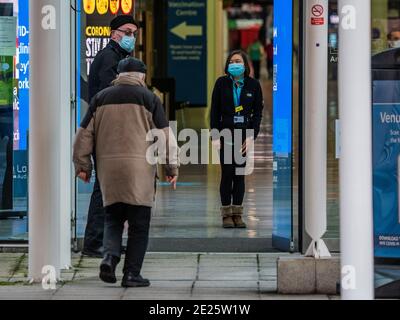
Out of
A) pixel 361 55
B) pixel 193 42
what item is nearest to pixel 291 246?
pixel 361 55

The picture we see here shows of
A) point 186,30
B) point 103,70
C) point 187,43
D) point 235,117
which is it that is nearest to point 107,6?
point 103,70

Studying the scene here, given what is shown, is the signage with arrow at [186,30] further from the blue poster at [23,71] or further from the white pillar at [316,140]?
the white pillar at [316,140]

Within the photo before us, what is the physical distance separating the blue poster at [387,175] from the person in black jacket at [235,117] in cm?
364

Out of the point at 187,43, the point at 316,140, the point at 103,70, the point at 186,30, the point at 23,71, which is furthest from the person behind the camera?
the point at 186,30

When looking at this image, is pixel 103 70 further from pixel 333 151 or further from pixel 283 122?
pixel 333 151

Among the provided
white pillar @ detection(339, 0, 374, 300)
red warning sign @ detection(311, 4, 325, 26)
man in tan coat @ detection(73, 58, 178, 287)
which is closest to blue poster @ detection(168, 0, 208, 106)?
red warning sign @ detection(311, 4, 325, 26)

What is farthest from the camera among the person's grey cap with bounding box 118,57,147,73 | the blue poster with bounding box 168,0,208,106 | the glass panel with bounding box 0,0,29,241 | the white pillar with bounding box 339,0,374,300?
the blue poster with bounding box 168,0,208,106

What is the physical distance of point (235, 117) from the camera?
1252 centimetres

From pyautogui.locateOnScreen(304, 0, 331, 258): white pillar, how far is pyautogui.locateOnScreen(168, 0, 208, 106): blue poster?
52.0ft

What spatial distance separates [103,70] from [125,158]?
1739 millimetres

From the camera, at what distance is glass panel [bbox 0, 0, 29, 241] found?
11945mm

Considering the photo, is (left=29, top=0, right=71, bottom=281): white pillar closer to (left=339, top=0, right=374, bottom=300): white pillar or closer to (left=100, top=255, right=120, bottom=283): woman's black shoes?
(left=100, top=255, right=120, bottom=283): woman's black shoes

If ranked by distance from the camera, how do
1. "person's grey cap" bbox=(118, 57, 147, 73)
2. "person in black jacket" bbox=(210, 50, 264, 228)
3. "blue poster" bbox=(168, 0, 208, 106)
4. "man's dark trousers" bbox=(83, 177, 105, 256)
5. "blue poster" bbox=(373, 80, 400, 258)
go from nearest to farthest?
"blue poster" bbox=(373, 80, 400, 258) < "person's grey cap" bbox=(118, 57, 147, 73) < "man's dark trousers" bbox=(83, 177, 105, 256) < "person in black jacket" bbox=(210, 50, 264, 228) < "blue poster" bbox=(168, 0, 208, 106)

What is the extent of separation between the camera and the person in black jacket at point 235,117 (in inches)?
492
